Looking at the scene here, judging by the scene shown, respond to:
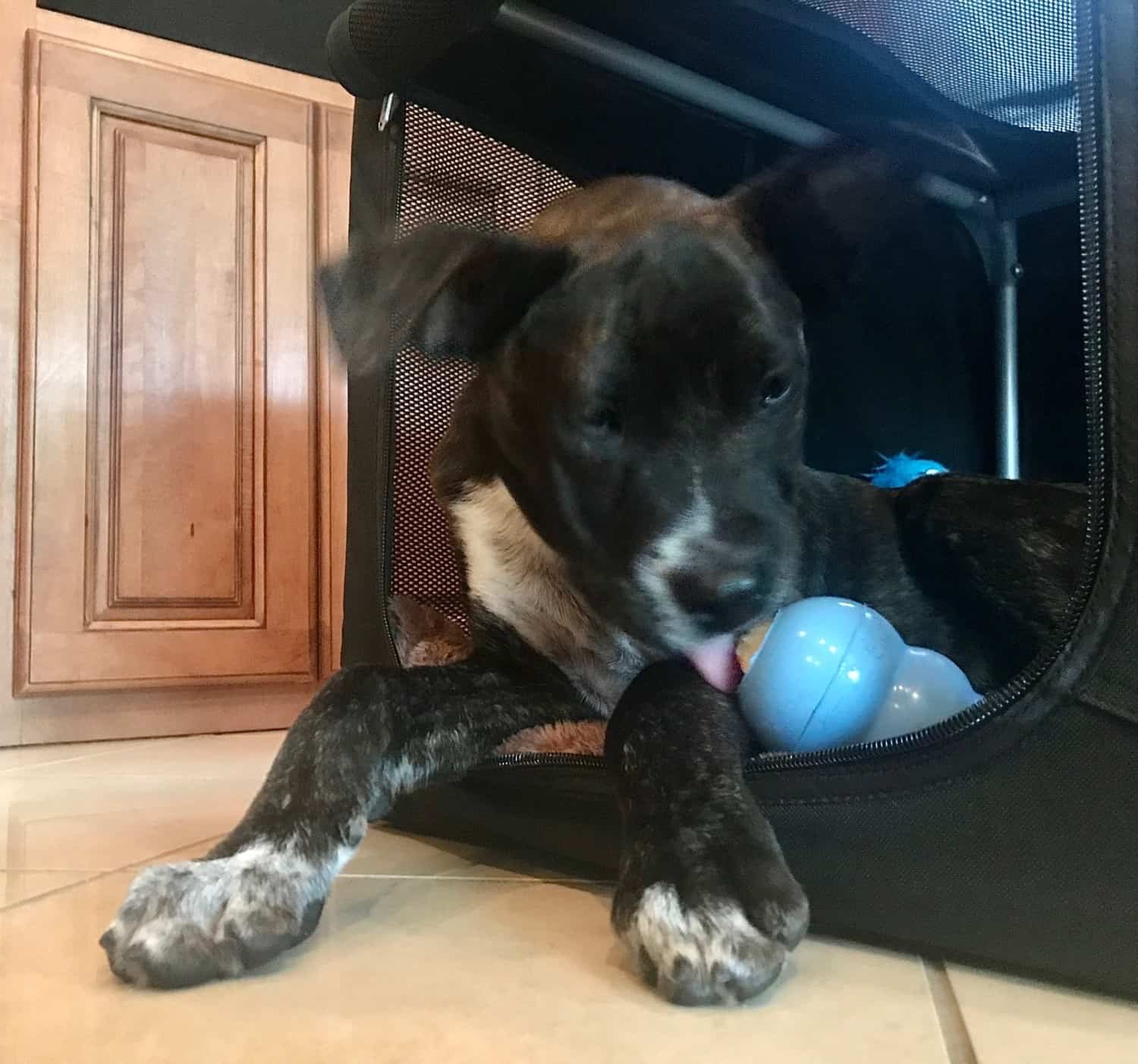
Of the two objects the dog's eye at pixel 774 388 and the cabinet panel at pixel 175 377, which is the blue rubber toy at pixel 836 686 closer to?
the dog's eye at pixel 774 388

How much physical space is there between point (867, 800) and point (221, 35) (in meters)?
3.31

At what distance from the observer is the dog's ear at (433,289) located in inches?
54.5

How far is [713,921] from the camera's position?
103 centimetres

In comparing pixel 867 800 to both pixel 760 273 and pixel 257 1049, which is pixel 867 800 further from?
pixel 760 273

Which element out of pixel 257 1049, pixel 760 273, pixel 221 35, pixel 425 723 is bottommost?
pixel 257 1049

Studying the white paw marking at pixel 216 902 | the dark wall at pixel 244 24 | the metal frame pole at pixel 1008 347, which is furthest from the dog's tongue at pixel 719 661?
the dark wall at pixel 244 24

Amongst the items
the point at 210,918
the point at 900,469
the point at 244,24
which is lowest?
the point at 210,918

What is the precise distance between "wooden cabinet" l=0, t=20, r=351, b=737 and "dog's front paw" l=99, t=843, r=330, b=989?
2.24m

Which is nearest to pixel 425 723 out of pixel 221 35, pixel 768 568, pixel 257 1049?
pixel 768 568

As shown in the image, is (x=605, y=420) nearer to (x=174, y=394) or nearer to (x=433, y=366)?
(x=433, y=366)

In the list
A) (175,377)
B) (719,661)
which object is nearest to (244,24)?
(175,377)

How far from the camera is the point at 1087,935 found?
101 cm

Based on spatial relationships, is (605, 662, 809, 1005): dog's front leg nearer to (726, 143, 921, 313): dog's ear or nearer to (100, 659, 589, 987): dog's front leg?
(100, 659, 589, 987): dog's front leg

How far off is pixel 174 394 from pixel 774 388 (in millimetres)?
2337
